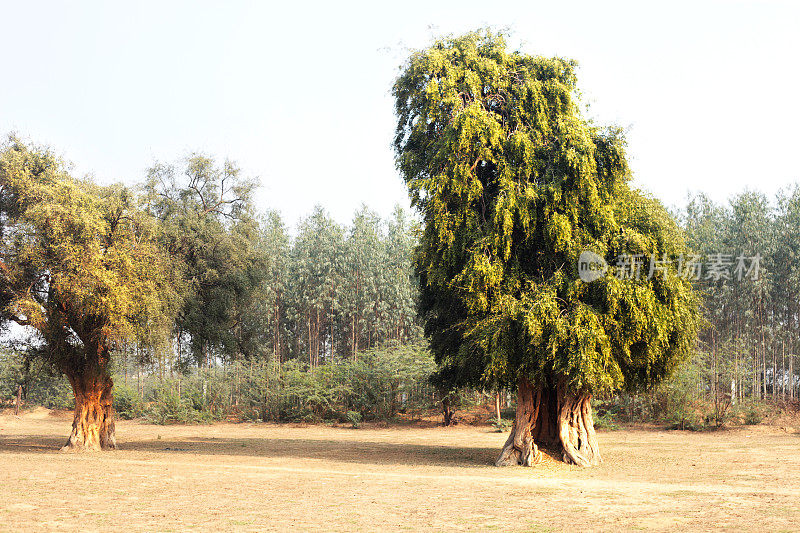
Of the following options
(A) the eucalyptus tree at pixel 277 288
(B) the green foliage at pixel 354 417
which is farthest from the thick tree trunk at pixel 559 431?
(A) the eucalyptus tree at pixel 277 288

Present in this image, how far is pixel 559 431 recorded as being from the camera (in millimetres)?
18391

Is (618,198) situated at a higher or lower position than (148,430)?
higher

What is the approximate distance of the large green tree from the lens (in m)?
16.5

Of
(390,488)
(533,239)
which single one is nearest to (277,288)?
(533,239)

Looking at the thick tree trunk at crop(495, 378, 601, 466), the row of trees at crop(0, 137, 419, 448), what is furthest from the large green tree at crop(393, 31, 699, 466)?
the row of trees at crop(0, 137, 419, 448)

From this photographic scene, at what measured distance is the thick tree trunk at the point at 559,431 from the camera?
711 inches

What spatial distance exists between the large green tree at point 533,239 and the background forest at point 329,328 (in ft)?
8.45

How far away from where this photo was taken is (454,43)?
1928cm

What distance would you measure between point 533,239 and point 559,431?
524cm

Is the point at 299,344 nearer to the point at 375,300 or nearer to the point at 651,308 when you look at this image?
the point at 375,300

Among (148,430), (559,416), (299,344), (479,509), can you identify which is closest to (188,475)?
(479,509)

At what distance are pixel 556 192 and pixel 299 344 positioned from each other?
121 ft

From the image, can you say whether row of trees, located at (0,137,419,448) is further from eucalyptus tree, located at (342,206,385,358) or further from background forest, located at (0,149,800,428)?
eucalyptus tree, located at (342,206,385,358)

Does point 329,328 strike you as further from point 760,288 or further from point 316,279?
point 760,288
